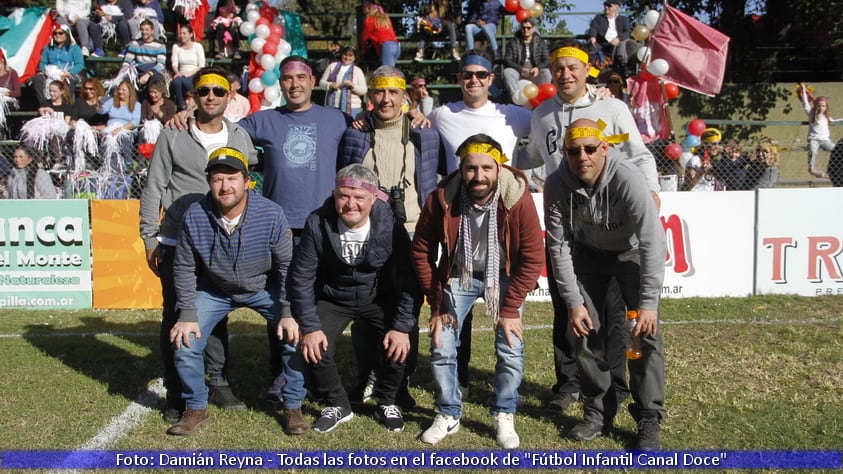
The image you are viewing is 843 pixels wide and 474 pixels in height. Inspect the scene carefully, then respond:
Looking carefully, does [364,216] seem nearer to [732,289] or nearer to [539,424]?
[539,424]

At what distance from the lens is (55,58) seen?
1277cm

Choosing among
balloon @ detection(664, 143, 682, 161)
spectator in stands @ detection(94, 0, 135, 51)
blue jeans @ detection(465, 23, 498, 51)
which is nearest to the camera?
balloon @ detection(664, 143, 682, 161)

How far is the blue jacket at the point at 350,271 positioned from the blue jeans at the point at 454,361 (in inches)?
11.0

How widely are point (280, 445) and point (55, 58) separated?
1069 cm

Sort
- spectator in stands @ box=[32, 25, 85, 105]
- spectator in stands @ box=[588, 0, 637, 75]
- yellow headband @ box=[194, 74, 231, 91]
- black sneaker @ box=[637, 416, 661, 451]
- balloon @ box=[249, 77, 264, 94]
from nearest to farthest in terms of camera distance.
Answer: black sneaker @ box=[637, 416, 661, 451] → yellow headband @ box=[194, 74, 231, 91] → balloon @ box=[249, 77, 264, 94] → spectator in stands @ box=[32, 25, 85, 105] → spectator in stands @ box=[588, 0, 637, 75]

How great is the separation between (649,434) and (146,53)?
1137 cm

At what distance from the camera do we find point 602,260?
442 cm

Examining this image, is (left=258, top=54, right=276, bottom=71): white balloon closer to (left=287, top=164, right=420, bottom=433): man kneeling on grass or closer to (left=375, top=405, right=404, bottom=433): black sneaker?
(left=287, top=164, right=420, bottom=433): man kneeling on grass

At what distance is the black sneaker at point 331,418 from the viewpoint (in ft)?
15.0

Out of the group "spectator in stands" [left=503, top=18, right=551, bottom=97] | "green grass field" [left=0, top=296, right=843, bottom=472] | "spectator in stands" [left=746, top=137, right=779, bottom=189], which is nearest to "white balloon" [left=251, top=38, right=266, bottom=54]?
"spectator in stands" [left=503, top=18, right=551, bottom=97]

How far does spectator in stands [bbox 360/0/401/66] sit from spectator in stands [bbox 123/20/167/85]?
3.51m

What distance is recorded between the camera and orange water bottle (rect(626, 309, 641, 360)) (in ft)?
13.8

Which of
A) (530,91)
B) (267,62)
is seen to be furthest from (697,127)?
(267,62)

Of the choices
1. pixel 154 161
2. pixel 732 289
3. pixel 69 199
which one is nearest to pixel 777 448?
pixel 154 161
